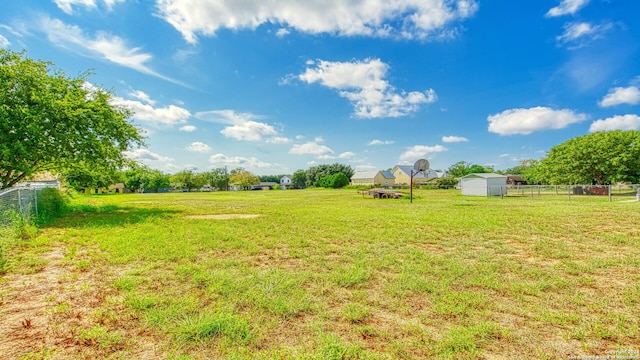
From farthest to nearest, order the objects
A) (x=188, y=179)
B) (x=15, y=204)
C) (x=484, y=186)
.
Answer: (x=188, y=179) → (x=484, y=186) → (x=15, y=204)

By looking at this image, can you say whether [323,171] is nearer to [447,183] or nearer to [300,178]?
[300,178]

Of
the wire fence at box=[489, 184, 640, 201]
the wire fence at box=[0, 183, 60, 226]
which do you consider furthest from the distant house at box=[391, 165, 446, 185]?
the wire fence at box=[0, 183, 60, 226]

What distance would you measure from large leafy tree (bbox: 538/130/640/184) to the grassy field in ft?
91.5

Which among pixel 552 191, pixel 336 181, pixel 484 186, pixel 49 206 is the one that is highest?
pixel 336 181

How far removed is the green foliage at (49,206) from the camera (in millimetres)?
10422

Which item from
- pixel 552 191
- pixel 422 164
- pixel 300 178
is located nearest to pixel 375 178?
pixel 300 178

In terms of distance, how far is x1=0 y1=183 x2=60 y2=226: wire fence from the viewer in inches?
259

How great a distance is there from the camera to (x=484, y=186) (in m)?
23.8

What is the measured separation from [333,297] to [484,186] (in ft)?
81.2

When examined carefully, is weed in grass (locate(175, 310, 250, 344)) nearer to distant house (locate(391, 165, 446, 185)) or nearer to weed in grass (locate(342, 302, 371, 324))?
weed in grass (locate(342, 302, 371, 324))

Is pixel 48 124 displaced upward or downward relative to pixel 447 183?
upward

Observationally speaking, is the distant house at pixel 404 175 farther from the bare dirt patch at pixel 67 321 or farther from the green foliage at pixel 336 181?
the bare dirt patch at pixel 67 321

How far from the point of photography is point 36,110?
10156mm

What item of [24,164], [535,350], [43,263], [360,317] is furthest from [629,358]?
[24,164]
